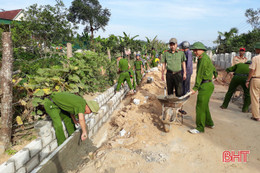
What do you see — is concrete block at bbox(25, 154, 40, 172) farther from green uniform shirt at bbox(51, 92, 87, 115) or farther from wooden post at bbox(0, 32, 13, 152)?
green uniform shirt at bbox(51, 92, 87, 115)

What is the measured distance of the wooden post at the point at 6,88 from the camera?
285 centimetres

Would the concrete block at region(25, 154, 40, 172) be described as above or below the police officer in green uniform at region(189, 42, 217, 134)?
below

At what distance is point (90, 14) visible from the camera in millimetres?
31422

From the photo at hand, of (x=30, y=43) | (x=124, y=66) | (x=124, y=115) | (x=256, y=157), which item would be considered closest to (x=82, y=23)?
(x=30, y=43)

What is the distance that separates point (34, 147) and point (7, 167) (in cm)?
52

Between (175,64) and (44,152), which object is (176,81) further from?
(44,152)

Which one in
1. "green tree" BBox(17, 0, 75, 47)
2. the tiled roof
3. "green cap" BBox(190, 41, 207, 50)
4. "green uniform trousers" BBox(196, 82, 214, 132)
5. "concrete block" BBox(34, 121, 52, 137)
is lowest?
"concrete block" BBox(34, 121, 52, 137)

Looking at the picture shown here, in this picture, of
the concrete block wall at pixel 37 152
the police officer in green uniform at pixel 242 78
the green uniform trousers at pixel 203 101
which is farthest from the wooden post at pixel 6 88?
the police officer in green uniform at pixel 242 78

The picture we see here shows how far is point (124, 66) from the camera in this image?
6633 mm

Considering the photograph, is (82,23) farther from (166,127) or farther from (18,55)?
(166,127)

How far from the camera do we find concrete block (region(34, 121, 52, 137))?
2.93m

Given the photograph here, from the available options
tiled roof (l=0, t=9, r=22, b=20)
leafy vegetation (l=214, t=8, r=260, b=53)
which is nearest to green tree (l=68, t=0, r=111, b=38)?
tiled roof (l=0, t=9, r=22, b=20)

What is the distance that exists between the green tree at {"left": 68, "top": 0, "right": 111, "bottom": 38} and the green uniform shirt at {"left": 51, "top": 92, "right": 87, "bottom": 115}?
98.7ft

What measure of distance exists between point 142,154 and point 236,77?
3.80m
